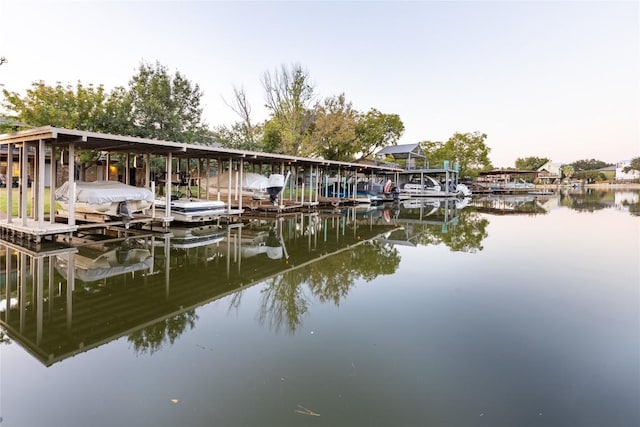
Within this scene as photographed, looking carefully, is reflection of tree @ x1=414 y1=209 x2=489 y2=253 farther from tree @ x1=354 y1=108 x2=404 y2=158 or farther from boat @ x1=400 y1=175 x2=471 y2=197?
tree @ x1=354 y1=108 x2=404 y2=158

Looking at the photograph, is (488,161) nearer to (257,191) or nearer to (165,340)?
(257,191)

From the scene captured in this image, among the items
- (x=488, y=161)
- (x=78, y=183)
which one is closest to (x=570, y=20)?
(x=78, y=183)

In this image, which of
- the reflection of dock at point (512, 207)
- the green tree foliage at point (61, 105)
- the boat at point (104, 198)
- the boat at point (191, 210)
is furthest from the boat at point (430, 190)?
the boat at point (104, 198)

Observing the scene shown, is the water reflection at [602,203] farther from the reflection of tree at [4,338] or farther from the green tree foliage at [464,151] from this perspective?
the reflection of tree at [4,338]

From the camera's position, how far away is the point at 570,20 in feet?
53.8

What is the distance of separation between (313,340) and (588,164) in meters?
128

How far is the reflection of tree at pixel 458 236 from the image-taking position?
350 inches

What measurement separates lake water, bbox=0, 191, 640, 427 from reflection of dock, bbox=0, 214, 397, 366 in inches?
1.2

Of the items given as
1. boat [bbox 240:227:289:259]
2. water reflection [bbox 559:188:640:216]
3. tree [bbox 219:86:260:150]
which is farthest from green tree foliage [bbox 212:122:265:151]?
water reflection [bbox 559:188:640:216]

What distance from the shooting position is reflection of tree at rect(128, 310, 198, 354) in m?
3.25

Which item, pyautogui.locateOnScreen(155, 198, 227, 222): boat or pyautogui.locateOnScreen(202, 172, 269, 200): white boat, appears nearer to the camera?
pyautogui.locateOnScreen(155, 198, 227, 222): boat

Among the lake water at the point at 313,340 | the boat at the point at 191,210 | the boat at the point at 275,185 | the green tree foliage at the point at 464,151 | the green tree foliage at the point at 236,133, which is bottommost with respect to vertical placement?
the lake water at the point at 313,340

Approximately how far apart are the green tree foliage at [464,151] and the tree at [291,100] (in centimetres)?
2275

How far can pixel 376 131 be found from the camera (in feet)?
129
